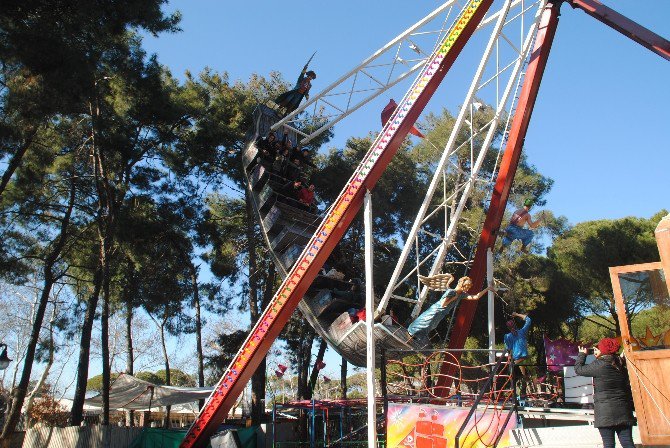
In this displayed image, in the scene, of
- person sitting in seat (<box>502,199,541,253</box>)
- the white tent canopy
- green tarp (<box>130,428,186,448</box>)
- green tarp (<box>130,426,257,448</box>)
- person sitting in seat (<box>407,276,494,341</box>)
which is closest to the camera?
person sitting in seat (<box>407,276,494,341</box>)

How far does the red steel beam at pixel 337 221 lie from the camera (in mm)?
10250

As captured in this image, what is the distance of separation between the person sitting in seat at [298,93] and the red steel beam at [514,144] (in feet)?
21.9

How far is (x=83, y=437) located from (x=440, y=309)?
9245mm

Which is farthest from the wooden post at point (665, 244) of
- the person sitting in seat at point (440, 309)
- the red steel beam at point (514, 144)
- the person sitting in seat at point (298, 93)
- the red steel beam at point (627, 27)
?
the person sitting in seat at point (298, 93)

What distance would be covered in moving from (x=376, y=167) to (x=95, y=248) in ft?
42.5

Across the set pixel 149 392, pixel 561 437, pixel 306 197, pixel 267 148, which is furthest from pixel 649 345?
pixel 149 392

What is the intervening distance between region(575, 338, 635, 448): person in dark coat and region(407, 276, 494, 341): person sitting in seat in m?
4.19

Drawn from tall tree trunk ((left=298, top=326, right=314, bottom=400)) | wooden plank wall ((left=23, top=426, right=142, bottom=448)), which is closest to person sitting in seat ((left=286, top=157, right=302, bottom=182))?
wooden plank wall ((left=23, top=426, right=142, bottom=448))

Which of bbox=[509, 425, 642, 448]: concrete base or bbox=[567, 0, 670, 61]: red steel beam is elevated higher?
bbox=[567, 0, 670, 61]: red steel beam

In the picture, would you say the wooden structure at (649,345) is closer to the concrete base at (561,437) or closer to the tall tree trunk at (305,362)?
the concrete base at (561,437)

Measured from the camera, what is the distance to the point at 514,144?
12.1 meters

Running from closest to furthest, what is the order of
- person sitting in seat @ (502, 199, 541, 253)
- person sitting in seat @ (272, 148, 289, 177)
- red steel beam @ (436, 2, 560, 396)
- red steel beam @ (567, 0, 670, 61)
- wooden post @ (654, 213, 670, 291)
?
wooden post @ (654, 213, 670, 291)
red steel beam @ (567, 0, 670, 61)
red steel beam @ (436, 2, 560, 396)
person sitting in seat @ (502, 199, 541, 253)
person sitting in seat @ (272, 148, 289, 177)

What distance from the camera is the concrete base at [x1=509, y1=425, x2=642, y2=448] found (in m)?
7.12

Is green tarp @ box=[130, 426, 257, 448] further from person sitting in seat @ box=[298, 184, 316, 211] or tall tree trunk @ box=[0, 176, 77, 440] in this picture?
person sitting in seat @ box=[298, 184, 316, 211]
